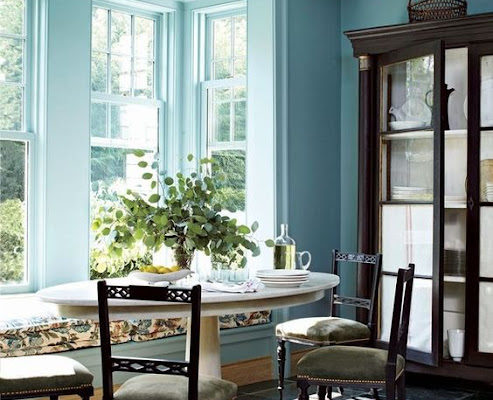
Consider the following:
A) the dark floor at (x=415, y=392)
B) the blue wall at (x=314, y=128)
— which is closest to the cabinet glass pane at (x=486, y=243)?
the dark floor at (x=415, y=392)

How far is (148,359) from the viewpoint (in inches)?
112

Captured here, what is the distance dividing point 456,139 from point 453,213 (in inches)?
17.6

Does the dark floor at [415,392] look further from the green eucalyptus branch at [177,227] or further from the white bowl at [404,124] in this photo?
the white bowl at [404,124]

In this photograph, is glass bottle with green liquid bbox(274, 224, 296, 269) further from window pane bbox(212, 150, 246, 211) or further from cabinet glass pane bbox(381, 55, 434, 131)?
window pane bbox(212, 150, 246, 211)

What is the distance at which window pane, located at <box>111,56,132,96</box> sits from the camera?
5.32m

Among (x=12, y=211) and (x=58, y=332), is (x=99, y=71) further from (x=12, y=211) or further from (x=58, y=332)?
(x=58, y=332)

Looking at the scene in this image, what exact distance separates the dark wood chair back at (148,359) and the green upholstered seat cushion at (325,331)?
1.43 metres

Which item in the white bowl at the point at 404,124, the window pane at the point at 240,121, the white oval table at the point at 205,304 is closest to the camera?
the white oval table at the point at 205,304

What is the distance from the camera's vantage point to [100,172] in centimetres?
526

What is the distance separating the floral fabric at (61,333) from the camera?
12.5ft

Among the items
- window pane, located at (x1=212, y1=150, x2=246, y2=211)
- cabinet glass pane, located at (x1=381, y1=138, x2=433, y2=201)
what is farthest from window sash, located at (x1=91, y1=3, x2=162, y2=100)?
cabinet glass pane, located at (x1=381, y1=138, x2=433, y2=201)

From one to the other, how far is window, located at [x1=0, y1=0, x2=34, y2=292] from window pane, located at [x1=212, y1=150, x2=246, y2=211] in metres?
1.41

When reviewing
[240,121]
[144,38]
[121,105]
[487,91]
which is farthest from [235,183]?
[487,91]

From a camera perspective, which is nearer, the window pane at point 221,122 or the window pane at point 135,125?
the window pane at point 135,125
